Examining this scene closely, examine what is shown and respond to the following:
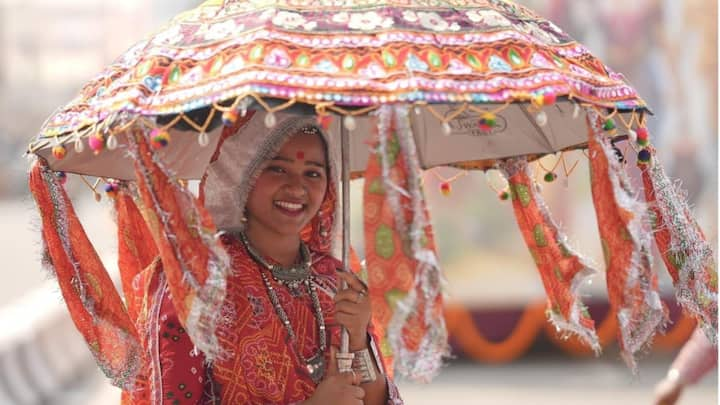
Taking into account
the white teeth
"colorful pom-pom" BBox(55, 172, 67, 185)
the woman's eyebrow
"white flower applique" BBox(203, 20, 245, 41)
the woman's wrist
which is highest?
"white flower applique" BBox(203, 20, 245, 41)

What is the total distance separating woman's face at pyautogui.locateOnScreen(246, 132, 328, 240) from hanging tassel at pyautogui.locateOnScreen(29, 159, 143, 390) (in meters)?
0.42

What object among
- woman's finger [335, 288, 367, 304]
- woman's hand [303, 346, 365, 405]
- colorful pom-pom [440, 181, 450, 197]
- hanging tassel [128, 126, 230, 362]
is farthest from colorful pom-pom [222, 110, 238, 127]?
colorful pom-pom [440, 181, 450, 197]

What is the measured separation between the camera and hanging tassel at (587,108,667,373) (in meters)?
2.50

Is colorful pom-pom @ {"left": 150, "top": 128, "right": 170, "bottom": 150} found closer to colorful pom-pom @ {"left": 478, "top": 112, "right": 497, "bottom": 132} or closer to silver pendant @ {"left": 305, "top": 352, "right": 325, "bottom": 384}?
colorful pom-pom @ {"left": 478, "top": 112, "right": 497, "bottom": 132}

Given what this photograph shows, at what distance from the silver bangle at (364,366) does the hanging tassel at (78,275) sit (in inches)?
22.0

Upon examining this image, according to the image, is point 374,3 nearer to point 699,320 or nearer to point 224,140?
point 224,140

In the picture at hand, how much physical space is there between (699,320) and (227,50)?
1313mm

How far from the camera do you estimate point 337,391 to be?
8.95 feet

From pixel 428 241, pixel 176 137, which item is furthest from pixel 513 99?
pixel 176 137

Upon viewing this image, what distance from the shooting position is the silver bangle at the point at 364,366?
9.49 ft

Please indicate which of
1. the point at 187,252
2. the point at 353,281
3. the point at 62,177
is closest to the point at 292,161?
the point at 353,281

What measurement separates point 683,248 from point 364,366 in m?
0.85

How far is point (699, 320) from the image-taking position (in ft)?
9.05

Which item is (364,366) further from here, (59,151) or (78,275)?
(59,151)
